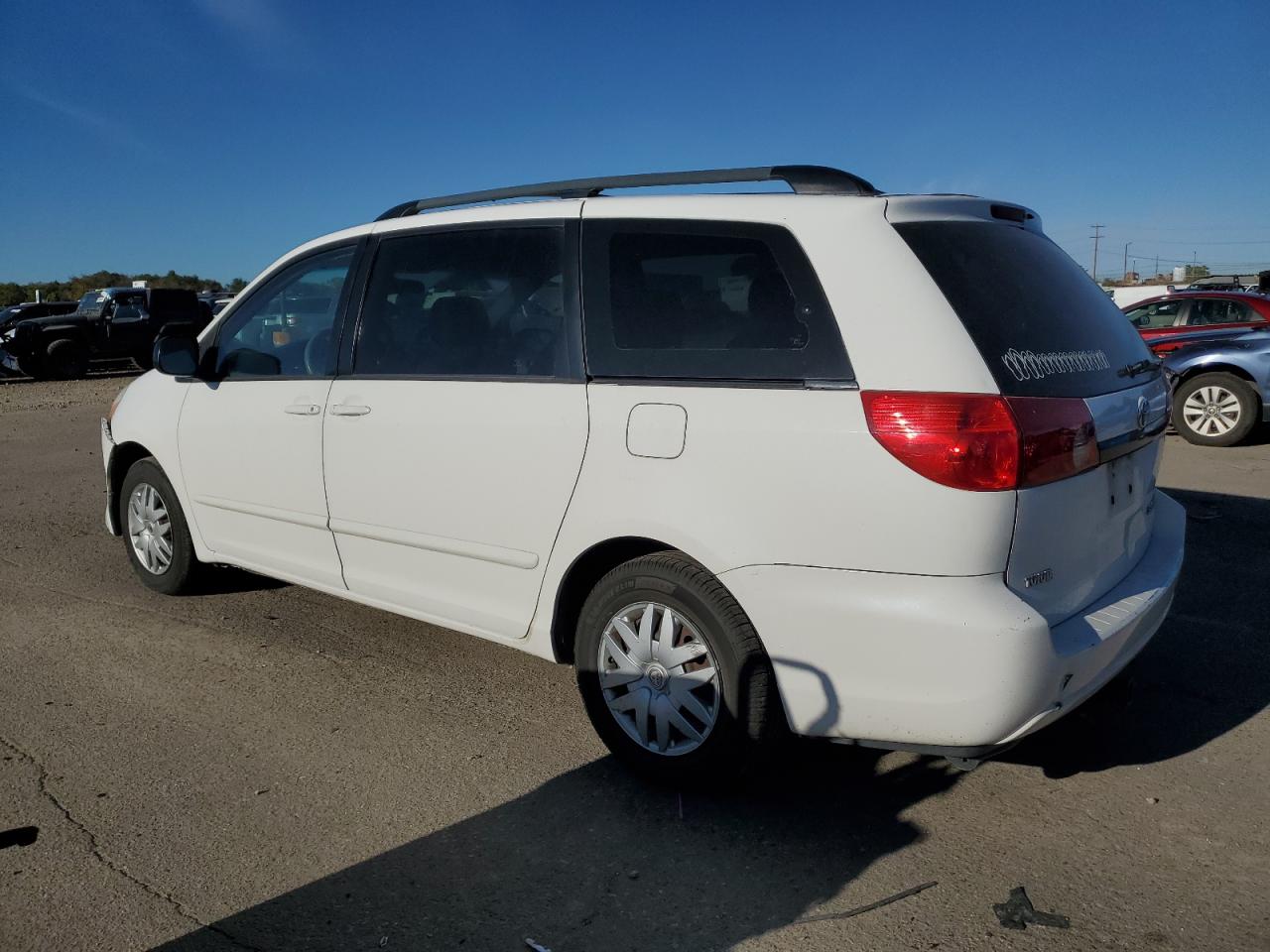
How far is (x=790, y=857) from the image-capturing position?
2.94 metres

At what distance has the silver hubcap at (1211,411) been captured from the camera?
1032 cm

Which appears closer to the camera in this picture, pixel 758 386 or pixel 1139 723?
pixel 758 386

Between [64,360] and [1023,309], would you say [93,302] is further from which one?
[1023,309]

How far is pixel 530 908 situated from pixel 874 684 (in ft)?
3.60

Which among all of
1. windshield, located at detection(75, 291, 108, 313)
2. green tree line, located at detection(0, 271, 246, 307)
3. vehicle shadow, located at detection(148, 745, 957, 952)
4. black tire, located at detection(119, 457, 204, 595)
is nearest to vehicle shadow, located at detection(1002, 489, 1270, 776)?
vehicle shadow, located at detection(148, 745, 957, 952)

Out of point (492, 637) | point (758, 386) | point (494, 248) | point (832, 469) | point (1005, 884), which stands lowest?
point (1005, 884)

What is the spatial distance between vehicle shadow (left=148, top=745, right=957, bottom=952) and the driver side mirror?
2712 mm

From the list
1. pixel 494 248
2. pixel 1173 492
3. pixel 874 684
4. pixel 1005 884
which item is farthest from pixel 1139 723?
pixel 1173 492

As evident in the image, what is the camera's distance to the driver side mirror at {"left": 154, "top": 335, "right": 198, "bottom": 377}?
15.5ft

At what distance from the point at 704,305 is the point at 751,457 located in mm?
558

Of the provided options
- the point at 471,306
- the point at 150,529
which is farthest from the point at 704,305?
the point at 150,529

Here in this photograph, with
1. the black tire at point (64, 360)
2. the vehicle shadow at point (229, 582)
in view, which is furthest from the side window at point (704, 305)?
the black tire at point (64, 360)

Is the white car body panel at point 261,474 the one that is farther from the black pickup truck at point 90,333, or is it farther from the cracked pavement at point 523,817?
the black pickup truck at point 90,333

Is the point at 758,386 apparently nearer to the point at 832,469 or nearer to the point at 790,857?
the point at 832,469
